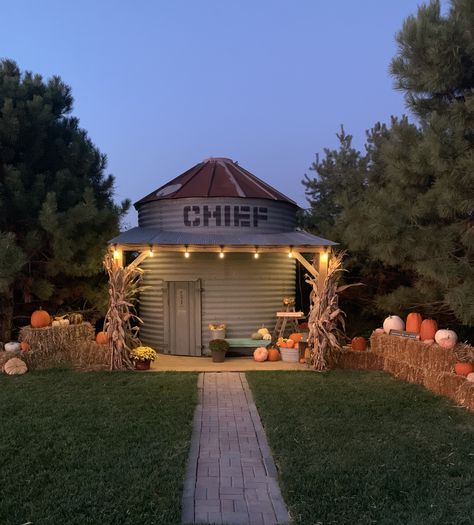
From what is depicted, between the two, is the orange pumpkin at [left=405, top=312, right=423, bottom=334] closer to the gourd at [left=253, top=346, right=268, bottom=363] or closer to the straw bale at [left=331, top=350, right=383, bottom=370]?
the straw bale at [left=331, top=350, right=383, bottom=370]

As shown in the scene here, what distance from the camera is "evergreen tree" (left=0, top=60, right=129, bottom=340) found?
12398 mm

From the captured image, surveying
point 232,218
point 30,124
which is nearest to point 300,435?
point 232,218

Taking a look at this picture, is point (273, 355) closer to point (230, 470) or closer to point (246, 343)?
point (246, 343)

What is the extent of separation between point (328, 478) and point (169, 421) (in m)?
2.87

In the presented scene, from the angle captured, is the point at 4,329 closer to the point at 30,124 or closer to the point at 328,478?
the point at 30,124

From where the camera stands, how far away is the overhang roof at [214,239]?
12.2 m

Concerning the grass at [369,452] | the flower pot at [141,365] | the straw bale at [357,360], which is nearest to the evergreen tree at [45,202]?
the flower pot at [141,365]

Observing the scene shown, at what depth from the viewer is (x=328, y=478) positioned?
532 centimetres

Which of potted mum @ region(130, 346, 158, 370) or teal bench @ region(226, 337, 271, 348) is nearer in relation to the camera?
potted mum @ region(130, 346, 158, 370)

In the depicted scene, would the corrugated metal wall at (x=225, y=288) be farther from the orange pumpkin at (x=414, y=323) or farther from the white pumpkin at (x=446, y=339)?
the white pumpkin at (x=446, y=339)

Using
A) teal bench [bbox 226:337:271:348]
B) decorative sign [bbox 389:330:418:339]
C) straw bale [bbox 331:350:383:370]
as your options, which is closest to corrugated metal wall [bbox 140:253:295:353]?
teal bench [bbox 226:337:271:348]

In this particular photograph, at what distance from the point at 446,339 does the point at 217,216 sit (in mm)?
6815

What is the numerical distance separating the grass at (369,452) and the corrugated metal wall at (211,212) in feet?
17.6

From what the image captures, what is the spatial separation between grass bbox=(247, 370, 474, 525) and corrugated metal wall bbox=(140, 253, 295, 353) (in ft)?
13.6
